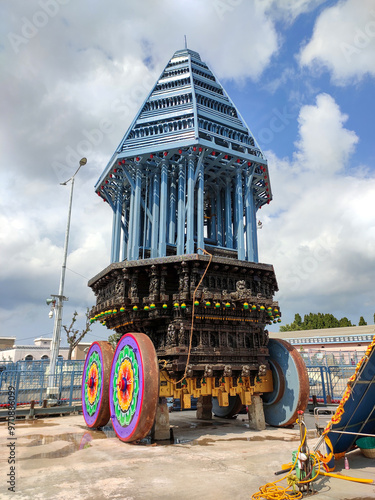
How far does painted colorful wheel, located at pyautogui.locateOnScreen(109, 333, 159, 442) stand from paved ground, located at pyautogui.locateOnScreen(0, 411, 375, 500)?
0.66 meters

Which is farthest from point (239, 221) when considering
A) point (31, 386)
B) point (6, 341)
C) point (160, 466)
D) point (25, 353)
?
point (6, 341)

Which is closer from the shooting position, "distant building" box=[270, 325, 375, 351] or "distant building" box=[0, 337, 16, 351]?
"distant building" box=[270, 325, 375, 351]

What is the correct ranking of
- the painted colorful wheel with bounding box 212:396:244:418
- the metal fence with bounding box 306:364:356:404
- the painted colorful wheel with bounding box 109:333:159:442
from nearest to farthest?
the painted colorful wheel with bounding box 109:333:159:442, the painted colorful wheel with bounding box 212:396:244:418, the metal fence with bounding box 306:364:356:404

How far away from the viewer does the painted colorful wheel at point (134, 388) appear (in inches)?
444

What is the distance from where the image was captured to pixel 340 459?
9.16 m

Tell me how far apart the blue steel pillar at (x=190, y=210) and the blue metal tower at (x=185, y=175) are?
43mm

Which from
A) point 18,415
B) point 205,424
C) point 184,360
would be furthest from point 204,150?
point 18,415

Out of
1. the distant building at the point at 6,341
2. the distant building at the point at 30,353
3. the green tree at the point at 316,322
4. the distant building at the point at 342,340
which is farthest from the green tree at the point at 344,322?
the distant building at the point at 6,341

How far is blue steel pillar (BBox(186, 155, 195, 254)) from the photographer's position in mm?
15288

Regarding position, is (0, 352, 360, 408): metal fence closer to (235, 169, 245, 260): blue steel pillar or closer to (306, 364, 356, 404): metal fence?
(306, 364, 356, 404): metal fence

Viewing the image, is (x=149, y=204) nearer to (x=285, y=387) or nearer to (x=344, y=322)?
(x=285, y=387)

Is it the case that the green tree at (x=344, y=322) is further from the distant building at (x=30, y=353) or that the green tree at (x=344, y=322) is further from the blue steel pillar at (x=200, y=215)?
the blue steel pillar at (x=200, y=215)

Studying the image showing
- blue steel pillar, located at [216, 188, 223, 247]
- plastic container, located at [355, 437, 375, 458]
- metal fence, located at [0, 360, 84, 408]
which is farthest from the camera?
metal fence, located at [0, 360, 84, 408]

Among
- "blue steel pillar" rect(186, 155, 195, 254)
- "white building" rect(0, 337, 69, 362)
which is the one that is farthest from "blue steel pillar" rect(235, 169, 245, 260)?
"white building" rect(0, 337, 69, 362)
